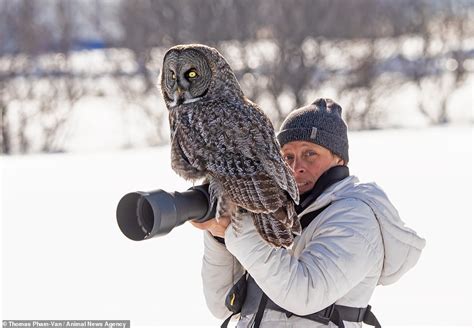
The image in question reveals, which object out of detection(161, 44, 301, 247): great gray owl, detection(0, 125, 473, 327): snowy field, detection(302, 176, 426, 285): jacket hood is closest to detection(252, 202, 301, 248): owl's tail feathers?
detection(161, 44, 301, 247): great gray owl

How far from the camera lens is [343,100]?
1467 cm

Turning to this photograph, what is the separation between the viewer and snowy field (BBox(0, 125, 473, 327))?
4.79m

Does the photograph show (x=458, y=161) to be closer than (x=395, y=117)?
Yes

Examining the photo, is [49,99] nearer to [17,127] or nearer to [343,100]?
[17,127]

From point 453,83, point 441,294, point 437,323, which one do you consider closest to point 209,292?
point 437,323

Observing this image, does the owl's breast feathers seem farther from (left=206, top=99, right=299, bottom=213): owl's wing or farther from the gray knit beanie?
the gray knit beanie

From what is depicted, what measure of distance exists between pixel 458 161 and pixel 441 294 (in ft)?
16.8

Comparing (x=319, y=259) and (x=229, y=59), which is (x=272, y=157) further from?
(x=229, y=59)

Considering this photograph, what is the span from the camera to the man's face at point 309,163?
2.46 meters

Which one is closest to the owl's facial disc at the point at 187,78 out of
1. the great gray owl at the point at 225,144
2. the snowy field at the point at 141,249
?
the great gray owl at the point at 225,144

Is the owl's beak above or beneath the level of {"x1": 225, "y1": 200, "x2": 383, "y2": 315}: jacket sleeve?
above

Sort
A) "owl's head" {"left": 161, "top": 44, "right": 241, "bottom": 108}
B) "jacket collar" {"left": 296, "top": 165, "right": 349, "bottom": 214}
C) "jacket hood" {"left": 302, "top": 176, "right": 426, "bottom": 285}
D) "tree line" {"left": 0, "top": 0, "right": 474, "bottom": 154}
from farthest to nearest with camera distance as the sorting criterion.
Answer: "tree line" {"left": 0, "top": 0, "right": 474, "bottom": 154} → "owl's head" {"left": 161, "top": 44, "right": 241, "bottom": 108} → "jacket collar" {"left": 296, "top": 165, "right": 349, "bottom": 214} → "jacket hood" {"left": 302, "top": 176, "right": 426, "bottom": 285}

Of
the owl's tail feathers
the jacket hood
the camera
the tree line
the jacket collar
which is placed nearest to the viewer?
the camera

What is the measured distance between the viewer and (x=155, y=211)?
1.82m
